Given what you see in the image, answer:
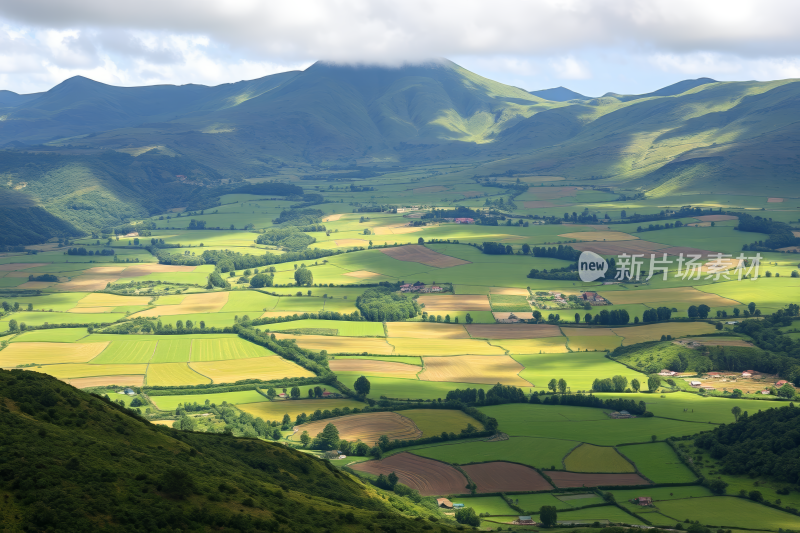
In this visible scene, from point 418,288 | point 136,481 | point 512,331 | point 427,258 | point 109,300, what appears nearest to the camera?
point 136,481

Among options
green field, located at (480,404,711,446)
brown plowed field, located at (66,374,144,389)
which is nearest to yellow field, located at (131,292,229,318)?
brown plowed field, located at (66,374,144,389)

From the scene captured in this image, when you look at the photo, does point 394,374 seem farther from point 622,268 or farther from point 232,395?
point 622,268

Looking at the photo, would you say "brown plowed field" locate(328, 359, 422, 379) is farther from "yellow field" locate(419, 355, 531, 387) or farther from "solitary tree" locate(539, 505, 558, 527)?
"solitary tree" locate(539, 505, 558, 527)

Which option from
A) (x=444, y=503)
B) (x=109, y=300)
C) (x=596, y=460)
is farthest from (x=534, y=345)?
(x=109, y=300)

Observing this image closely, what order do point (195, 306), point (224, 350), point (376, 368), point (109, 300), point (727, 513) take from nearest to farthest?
point (727, 513), point (376, 368), point (224, 350), point (195, 306), point (109, 300)

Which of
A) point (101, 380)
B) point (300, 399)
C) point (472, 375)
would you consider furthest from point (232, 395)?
point (472, 375)

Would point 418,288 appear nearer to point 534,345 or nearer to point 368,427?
point 534,345

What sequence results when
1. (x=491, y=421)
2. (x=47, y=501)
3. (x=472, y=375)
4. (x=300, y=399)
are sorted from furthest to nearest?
(x=472, y=375), (x=300, y=399), (x=491, y=421), (x=47, y=501)

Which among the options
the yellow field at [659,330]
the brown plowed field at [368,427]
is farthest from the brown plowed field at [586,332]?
the brown plowed field at [368,427]
